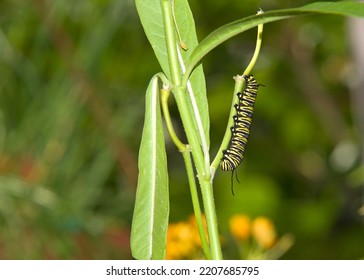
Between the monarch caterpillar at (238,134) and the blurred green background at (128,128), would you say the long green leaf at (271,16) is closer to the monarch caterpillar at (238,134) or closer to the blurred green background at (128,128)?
the monarch caterpillar at (238,134)

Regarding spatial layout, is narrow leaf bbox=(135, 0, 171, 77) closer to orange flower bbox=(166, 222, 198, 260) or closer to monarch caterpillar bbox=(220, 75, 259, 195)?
monarch caterpillar bbox=(220, 75, 259, 195)

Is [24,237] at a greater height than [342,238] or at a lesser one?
lesser

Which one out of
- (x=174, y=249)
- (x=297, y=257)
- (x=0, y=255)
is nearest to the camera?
(x=174, y=249)

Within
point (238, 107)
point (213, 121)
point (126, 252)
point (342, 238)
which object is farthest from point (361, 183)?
point (238, 107)

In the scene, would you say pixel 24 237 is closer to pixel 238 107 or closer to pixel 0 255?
pixel 0 255

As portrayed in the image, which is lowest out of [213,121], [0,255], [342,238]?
[0,255]

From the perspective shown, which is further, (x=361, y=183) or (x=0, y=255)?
(x=361, y=183)

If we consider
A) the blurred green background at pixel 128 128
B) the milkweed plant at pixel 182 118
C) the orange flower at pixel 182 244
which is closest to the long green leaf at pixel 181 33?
the milkweed plant at pixel 182 118

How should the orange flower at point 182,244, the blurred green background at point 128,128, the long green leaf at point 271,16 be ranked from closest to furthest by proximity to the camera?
the long green leaf at point 271,16, the orange flower at point 182,244, the blurred green background at point 128,128
